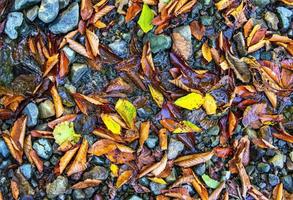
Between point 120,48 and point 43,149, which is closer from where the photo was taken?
point 43,149

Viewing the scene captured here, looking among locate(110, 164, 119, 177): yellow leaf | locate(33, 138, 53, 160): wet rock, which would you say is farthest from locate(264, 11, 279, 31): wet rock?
locate(33, 138, 53, 160): wet rock

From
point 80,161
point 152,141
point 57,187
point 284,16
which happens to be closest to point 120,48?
point 152,141

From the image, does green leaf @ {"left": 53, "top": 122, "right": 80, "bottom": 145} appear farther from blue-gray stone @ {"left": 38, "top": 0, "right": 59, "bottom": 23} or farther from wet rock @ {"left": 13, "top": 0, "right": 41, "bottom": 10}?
wet rock @ {"left": 13, "top": 0, "right": 41, "bottom": 10}

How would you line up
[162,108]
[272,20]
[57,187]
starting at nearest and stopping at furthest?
[57,187], [162,108], [272,20]

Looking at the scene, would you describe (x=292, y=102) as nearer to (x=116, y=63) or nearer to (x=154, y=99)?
(x=154, y=99)

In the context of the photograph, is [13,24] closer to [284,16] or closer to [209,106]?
[209,106]

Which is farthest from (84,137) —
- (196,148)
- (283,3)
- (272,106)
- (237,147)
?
(283,3)
